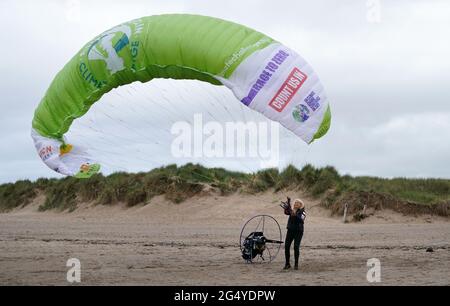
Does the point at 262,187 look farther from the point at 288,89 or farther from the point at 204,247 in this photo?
the point at 288,89

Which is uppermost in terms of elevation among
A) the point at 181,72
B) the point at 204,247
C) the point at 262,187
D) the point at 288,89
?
the point at 181,72

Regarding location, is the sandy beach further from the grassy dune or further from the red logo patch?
the red logo patch

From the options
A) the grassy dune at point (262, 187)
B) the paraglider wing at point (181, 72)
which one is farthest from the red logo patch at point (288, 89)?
the grassy dune at point (262, 187)

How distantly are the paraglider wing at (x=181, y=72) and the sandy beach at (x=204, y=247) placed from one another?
2.38 m

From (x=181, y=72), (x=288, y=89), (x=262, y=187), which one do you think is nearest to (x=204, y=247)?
(x=181, y=72)

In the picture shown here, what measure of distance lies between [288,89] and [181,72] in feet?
7.29

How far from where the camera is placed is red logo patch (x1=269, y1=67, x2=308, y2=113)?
12945mm

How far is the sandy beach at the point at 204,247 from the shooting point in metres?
12.8

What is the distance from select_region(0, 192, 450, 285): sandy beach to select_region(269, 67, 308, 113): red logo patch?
302 cm

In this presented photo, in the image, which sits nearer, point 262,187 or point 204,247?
point 204,247

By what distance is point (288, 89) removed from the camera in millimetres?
12953

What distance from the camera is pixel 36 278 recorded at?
12727 mm

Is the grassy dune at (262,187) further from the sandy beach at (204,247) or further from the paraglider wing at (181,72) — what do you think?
the paraglider wing at (181,72)

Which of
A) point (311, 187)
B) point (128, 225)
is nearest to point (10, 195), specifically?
point (128, 225)
